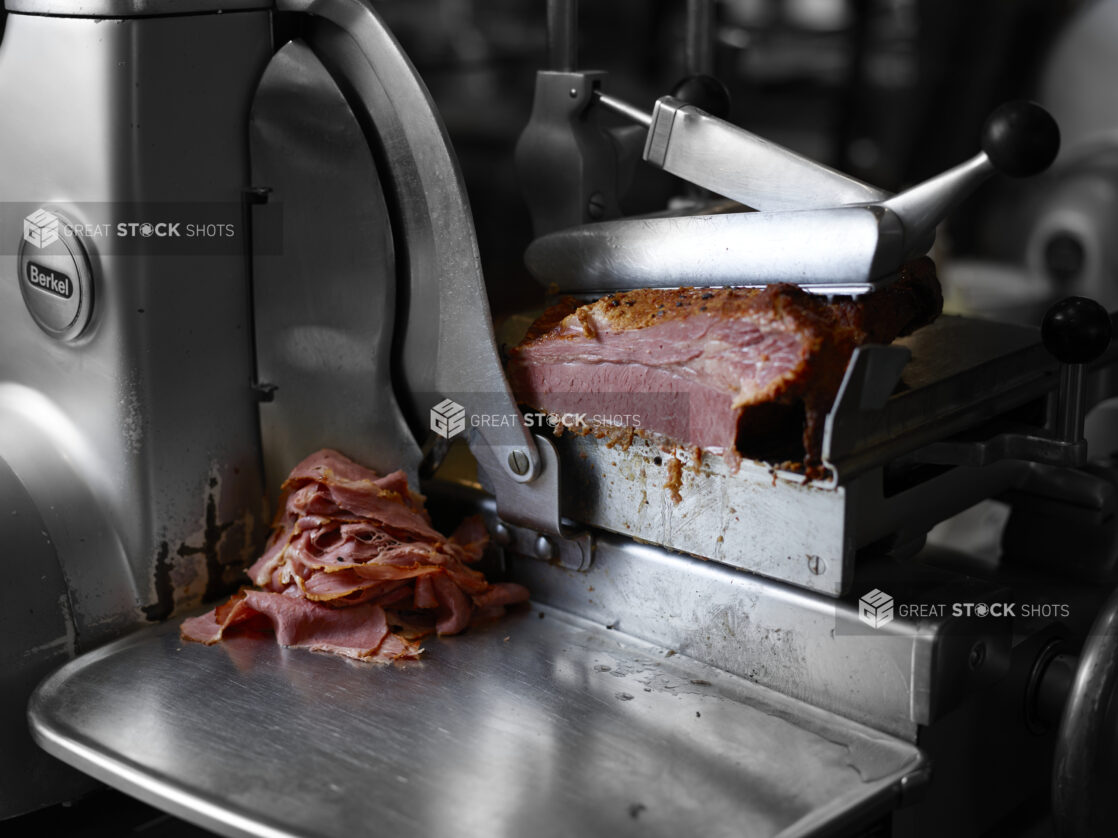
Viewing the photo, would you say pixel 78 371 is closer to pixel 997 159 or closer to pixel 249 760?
pixel 249 760

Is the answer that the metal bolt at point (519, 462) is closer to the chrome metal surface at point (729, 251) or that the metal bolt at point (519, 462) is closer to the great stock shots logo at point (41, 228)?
the chrome metal surface at point (729, 251)

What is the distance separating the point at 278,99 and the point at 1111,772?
45.1 inches

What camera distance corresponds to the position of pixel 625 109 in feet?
4.81

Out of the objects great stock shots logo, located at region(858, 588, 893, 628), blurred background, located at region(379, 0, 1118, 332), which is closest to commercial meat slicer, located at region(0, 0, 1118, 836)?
great stock shots logo, located at region(858, 588, 893, 628)

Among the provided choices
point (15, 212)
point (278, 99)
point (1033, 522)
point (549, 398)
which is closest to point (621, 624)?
point (549, 398)

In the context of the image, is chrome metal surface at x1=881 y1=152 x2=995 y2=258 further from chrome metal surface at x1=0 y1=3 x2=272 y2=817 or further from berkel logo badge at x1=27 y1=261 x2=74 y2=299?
berkel logo badge at x1=27 y1=261 x2=74 y2=299

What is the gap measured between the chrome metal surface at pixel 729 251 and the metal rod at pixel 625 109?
15 cm

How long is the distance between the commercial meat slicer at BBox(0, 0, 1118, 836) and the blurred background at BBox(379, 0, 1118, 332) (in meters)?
0.48

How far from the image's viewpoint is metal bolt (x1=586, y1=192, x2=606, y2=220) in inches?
59.9

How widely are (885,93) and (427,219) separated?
4.48m

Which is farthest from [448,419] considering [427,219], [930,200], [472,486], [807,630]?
[930,200]

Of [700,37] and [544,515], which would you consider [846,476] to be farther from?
[700,37]

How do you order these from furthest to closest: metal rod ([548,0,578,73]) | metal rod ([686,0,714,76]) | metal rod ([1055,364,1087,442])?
metal rod ([686,0,714,76]) < metal rod ([548,0,578,73]) < metal rod ([1055,364,1087,442])

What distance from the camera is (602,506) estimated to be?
1330 mm
